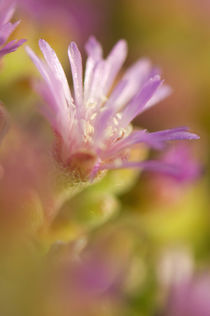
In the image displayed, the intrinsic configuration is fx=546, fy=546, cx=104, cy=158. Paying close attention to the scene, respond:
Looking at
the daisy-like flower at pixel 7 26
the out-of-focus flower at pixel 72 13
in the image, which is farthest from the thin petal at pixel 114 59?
the out-of-focus flower at pixel 72 13

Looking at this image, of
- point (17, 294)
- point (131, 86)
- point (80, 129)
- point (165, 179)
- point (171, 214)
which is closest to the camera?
point (17, 294)

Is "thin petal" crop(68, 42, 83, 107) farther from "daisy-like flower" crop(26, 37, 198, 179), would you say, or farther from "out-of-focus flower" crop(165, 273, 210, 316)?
"out-of-focus flower" crop(165, 273, 210, 316)

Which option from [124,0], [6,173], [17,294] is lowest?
[17,294]

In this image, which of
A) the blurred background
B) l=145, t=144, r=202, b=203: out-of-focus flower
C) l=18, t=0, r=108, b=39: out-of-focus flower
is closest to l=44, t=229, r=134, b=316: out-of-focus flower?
the blurred background

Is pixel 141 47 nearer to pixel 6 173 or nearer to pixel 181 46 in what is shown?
pixel 181 46

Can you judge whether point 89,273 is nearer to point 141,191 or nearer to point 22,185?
point 22,185

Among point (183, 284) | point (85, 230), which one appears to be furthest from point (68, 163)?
point (183, 284)
